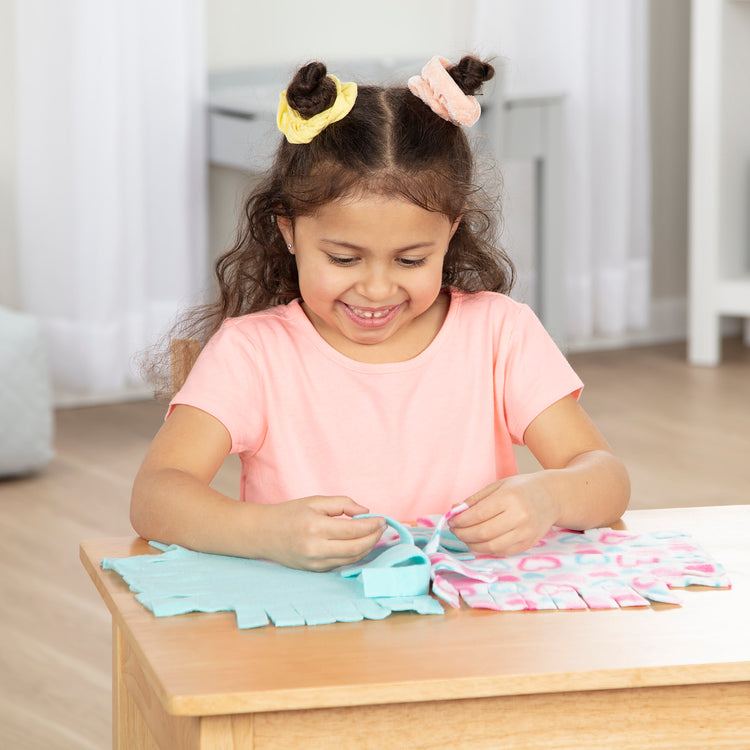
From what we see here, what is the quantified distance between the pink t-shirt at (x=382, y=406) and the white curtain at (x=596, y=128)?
104 inches

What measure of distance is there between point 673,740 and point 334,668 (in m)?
0.19

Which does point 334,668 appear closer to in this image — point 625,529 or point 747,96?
point 625,529

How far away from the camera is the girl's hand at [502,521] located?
0.84m

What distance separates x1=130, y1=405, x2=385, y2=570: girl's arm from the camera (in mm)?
803

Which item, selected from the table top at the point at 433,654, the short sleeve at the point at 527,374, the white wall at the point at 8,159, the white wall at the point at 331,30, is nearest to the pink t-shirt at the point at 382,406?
the short sleeve at the point at 527,374

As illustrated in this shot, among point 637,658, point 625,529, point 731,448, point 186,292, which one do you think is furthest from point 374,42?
point 637,658

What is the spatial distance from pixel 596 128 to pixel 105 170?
5.32ft

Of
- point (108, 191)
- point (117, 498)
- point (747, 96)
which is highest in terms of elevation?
point (747, 96)

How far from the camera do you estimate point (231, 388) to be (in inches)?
41.4

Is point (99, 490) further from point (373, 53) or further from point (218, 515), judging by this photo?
point (373, 53)

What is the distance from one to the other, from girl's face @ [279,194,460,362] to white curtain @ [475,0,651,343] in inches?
107

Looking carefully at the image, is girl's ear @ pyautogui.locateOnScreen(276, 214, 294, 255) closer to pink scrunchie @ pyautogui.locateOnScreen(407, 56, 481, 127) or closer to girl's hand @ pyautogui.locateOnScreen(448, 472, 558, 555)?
pink scrunchie @ pyautogui.locateOnScreen(407, 56, 481, 127)

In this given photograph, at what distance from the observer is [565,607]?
0.74 m

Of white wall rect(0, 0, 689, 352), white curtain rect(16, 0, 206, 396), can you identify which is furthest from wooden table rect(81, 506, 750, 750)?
white wall rect(0, 0, 689, 352)
